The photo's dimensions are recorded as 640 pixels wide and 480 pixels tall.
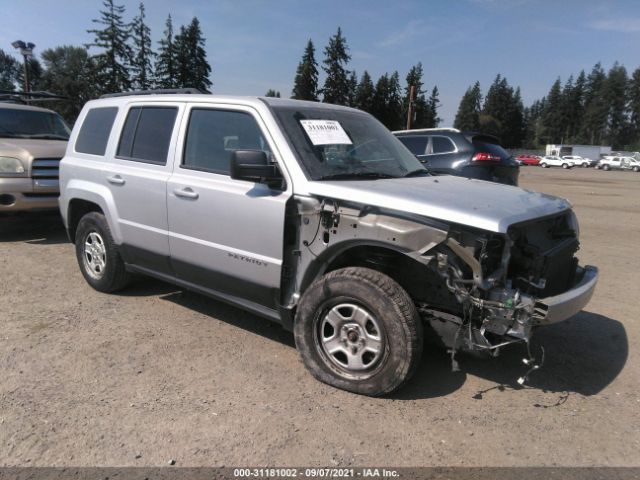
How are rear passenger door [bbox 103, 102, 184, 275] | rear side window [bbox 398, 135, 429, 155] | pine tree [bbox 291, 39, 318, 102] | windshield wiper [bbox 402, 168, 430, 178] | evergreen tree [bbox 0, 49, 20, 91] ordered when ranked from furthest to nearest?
evergreen tree [bbox 0, 49, 20, 91]
pine tree [bbox 291, 39, 318, 102]
rear side window [bbox 398, 135, 429, 155]
rear passenger door [bbox 103, 102, 184, 275]
windshield wiper [bbox 402, 168, 430, 178]

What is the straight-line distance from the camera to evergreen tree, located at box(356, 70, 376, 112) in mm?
94000

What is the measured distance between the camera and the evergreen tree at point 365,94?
94000mm

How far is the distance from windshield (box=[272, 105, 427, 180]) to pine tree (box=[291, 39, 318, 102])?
8624 centimetres

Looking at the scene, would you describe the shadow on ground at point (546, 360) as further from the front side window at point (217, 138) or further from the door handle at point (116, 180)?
the front side window at point (217, 138)

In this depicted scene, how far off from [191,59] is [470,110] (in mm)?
81120

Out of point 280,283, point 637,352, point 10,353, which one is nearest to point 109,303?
point 10,353

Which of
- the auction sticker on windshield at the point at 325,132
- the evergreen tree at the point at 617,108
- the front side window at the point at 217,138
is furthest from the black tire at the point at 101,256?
the evergreen tree at the point at 617,108

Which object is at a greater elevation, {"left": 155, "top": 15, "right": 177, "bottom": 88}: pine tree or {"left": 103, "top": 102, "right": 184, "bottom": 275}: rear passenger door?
{"left": 155, "top": 15, "right": 177, "bottom": 88}: pine tree

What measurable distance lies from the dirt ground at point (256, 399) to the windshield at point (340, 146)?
4.96 feet

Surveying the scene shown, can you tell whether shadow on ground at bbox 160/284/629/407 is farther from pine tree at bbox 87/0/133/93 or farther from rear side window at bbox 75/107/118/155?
pine tree at bbox 87/0/133/93

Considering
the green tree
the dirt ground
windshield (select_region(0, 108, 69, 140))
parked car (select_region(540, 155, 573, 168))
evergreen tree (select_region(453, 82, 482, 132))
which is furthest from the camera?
evergreen tree (select_region(453, 82, 482, 132))

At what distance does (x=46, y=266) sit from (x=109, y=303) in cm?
192

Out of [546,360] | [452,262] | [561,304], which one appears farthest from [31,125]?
[561,304]

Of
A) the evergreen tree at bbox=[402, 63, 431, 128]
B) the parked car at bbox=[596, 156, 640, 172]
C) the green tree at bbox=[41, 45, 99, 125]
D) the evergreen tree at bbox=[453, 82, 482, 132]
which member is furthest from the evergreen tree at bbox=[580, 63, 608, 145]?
the green tree at bbox=[41, 45, 99, 125]
